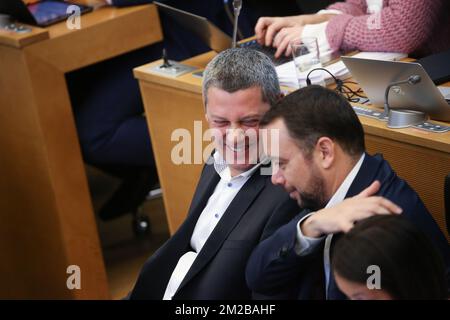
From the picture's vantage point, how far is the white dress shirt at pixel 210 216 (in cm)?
195

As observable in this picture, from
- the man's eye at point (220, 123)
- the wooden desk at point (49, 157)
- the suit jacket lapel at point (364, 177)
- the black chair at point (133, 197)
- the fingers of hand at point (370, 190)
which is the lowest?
the black chair at point (133, 197)

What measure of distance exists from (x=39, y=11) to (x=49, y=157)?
550 mm

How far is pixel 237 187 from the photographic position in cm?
194

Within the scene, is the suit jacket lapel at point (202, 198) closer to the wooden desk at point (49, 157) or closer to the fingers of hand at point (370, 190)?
the fingers of hand at point (370, 190)

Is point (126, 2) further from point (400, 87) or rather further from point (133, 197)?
point (400, 87)

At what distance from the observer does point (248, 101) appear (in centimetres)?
185

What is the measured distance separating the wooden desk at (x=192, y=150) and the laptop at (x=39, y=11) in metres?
0.48

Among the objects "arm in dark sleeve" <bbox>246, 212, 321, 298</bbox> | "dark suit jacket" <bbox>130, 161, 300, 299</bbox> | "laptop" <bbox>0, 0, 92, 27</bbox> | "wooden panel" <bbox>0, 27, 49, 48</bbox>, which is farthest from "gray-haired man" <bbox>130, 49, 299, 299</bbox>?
"laptop" <bbox>0, 0, 92, 27</bbox>

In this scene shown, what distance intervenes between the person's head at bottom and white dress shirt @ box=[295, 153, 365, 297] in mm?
180

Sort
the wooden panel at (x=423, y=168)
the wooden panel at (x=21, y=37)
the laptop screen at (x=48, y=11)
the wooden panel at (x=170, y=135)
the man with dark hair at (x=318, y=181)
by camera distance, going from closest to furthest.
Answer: the man with dark hair at (x=318, y=181)
the wooden panel at (x=423, y=168)
the wooden panel at (x=170, y=135)
the wooden panel at (x=21, y=37)
the laptop screen at (x=48, y=11)

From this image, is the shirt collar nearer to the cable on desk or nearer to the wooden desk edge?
the cable on desk

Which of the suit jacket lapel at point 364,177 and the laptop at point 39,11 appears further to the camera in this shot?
the laptop at point 39,11

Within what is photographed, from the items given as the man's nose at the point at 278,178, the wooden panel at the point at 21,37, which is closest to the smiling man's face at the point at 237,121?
the man's nose at the point at 278,178
